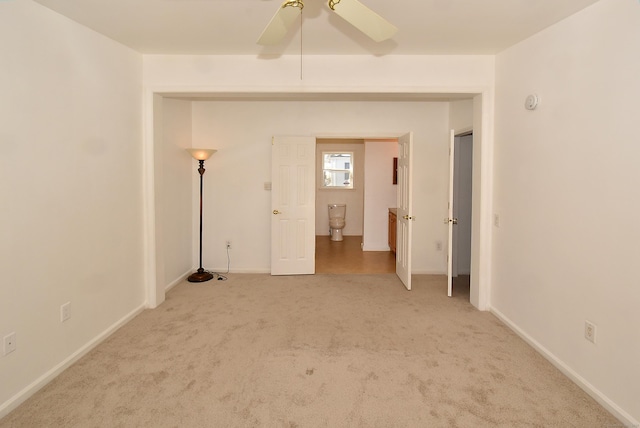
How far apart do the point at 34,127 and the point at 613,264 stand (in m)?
3.76

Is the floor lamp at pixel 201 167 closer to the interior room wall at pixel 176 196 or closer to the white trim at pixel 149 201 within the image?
the interior room wall at pixel 176 196

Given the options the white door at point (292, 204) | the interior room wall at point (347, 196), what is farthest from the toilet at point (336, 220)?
the white door at point (292, 204)

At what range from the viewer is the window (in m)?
8.84

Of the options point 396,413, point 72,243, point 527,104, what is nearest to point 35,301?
point 72,243

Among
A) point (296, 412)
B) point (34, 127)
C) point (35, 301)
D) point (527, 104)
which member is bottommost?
point (296, 412)

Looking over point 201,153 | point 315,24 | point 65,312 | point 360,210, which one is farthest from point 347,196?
point 65,312

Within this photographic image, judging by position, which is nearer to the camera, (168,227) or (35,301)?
(35,301)

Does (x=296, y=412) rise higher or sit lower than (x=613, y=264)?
lower

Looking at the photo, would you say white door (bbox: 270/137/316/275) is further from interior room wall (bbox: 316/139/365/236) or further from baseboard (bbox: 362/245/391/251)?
interior room wall (bbox: 316/139/365/236)

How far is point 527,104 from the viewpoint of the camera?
3168 mm

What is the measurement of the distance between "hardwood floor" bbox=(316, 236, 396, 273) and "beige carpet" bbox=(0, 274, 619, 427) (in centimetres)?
170

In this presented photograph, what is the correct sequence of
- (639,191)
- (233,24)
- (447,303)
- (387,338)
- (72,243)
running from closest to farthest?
1. (639,191)
2. (72,243)
3. (233,24)
4. (387,338)
5. (447,303)

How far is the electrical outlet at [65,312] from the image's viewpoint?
8.96 feet

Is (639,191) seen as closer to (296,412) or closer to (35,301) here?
(296,412)
